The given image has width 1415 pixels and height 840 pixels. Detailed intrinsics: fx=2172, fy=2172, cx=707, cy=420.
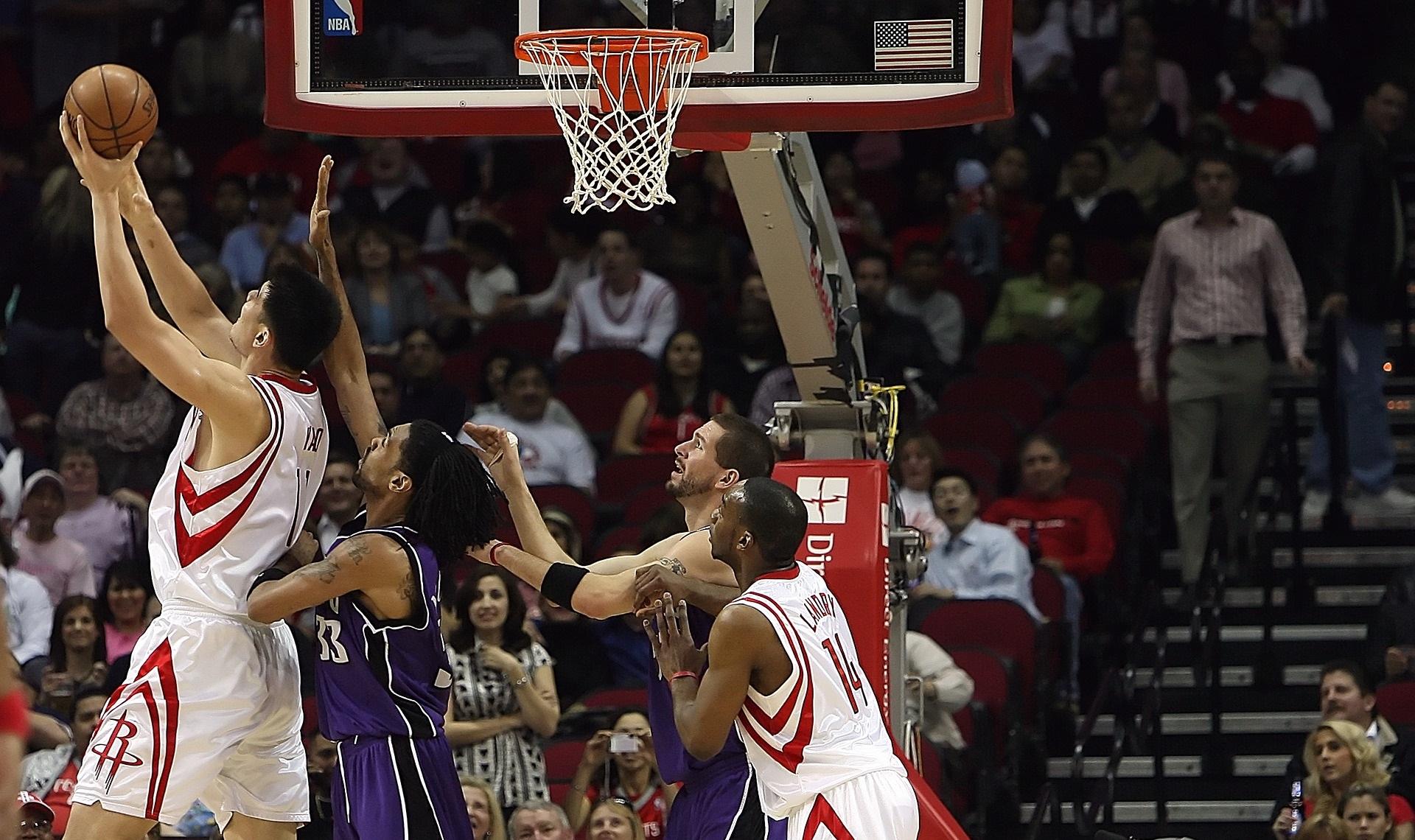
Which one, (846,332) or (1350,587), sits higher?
(846,332)

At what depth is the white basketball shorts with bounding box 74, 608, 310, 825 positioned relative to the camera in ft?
20.0

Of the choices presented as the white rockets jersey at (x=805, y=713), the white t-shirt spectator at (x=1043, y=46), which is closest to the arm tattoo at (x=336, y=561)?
the white rockets jersey at (x=805, y=713)

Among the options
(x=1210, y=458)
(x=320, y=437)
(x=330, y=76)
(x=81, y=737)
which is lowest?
(x=81, y=737)

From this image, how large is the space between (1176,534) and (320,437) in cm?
649

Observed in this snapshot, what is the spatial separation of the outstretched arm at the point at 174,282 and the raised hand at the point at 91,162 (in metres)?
0.27

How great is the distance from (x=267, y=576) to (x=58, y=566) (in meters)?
4.71

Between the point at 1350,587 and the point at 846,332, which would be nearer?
the point at 846,332

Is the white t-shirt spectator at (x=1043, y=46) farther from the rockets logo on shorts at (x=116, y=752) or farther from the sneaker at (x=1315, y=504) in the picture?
the rockets logo on shorts at (x=116, y=752)

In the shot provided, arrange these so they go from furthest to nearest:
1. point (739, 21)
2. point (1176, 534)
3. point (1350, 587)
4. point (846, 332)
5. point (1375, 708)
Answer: point (1176, 534)
point (1350, 587)
point (1375, 708)
point (846, 332)
point (739, 21)

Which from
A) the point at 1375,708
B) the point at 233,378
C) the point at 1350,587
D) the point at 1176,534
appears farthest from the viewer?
the point at 1176,534

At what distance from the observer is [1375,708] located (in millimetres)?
9141

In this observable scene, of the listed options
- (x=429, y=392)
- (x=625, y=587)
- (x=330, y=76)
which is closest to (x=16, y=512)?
(x=429, y=392)

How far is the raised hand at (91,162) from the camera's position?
6.10 m

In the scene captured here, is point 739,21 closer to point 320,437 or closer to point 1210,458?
point 320,437
